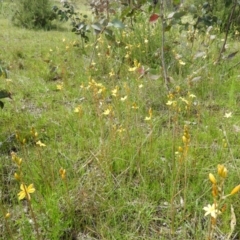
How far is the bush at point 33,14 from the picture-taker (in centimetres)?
734

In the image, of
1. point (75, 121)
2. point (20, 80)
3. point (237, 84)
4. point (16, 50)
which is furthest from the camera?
point (16, 50)

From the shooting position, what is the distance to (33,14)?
733 cm

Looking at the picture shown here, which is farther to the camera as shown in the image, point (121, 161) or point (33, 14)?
point (33, 14)

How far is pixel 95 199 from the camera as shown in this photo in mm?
1508

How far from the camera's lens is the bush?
734 cm

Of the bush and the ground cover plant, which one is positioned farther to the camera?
the bush

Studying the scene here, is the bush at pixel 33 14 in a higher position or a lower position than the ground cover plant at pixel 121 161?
higher

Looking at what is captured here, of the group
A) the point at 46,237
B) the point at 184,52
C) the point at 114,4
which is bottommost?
the point at 46,237

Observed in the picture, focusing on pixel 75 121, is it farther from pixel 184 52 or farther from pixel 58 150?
pixel 184 52

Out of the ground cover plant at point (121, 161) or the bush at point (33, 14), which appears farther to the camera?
the bush at point (33, 14)

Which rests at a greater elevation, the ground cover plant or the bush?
the bush

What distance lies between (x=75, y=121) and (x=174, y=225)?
1.23 m

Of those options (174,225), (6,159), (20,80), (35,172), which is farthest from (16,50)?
(174,225)

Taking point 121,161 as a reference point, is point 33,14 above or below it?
above
